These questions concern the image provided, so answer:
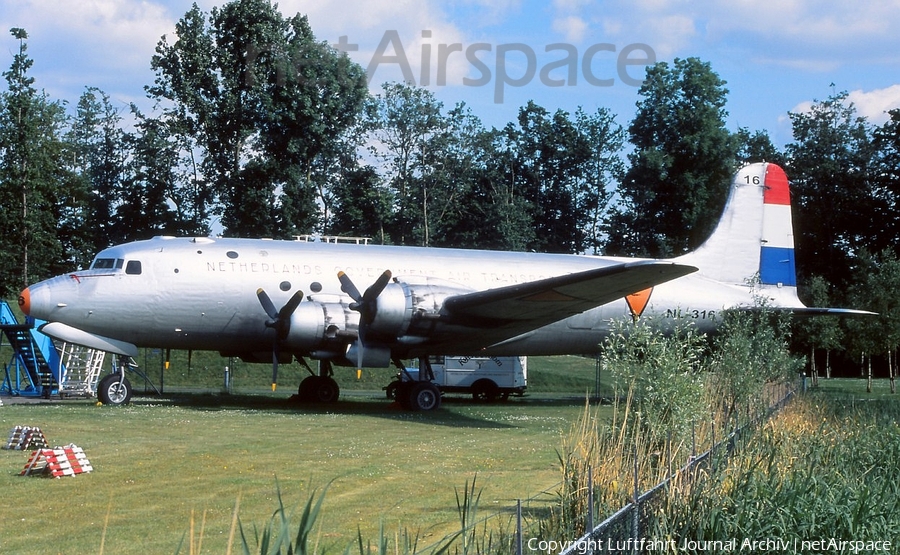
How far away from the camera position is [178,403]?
23328 millimetres

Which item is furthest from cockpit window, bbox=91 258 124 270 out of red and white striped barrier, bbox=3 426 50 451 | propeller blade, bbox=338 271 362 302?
red and white striped barrier, bbox=3 426 50 451

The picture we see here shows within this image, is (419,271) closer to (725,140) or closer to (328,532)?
(328,532)

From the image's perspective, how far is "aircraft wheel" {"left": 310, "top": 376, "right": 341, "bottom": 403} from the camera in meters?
24.7

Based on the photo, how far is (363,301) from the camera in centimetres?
1983

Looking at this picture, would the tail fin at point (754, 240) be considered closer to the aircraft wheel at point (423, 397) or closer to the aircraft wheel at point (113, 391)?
the aircraft wheel at point (423, 397)

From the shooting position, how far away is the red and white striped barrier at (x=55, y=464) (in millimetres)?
11172

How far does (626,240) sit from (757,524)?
5066 cm

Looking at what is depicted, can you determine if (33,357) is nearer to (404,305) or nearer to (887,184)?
(404,305)

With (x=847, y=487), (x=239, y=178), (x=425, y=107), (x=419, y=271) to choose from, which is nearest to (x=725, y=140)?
(x=425, y=107)

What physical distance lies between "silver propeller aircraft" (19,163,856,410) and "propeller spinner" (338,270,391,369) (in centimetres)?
3

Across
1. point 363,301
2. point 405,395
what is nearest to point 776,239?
point 405,395

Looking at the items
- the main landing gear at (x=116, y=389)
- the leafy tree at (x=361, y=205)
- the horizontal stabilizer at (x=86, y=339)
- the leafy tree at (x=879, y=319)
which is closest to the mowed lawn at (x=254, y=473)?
the main landing gear at (x=116, y=389)

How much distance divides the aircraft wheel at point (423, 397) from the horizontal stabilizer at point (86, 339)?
6.14m

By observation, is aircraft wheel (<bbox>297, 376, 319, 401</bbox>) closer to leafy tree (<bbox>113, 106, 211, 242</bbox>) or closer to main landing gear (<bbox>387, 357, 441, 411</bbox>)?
main landing gear (<bbox>387, 357, 441, 411</bbox>)
